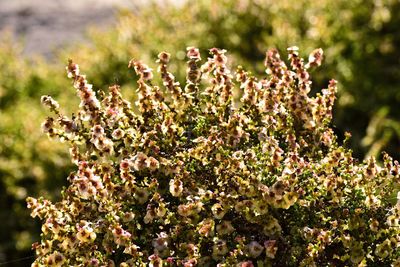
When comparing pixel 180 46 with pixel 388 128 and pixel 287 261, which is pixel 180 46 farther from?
pixel 287 261

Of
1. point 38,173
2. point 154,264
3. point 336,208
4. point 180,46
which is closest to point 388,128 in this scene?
point 180,46

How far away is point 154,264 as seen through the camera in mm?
2789

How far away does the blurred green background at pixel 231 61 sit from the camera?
575 cm

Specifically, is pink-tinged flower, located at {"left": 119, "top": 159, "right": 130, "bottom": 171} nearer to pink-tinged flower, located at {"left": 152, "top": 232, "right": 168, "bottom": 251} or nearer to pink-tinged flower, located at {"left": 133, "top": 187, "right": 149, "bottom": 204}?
pink-tinged flower, located at {"left": 133, "top": 187, "right": 149, "bottom": 204}

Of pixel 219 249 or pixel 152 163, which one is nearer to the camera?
pixel 219 249

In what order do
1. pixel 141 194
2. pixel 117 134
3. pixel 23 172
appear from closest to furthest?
pixel 141 194
pixel 117 134
pixel 23 172

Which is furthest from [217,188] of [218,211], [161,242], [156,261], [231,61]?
[231,61]

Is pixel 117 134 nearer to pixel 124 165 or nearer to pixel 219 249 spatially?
pixel 124 165

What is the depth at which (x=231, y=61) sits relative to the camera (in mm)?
5906

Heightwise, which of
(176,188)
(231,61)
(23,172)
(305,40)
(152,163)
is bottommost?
(176,188)

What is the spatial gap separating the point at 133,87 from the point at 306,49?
4.25 ft

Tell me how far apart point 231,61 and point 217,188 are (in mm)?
2918

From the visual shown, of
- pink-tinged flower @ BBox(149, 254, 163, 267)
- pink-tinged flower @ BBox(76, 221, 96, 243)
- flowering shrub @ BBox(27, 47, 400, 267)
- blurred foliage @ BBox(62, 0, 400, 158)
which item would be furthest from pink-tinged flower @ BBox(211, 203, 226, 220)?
blurred foliage @ BBox(62, 0, 400, 158)

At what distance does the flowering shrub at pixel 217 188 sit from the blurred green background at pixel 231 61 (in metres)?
2.49
